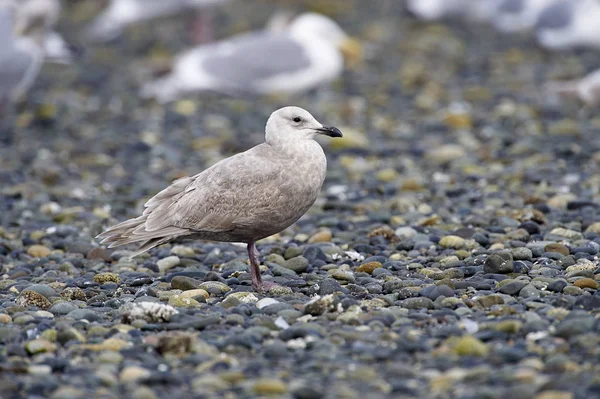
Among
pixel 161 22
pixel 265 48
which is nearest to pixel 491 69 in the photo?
pixel 265 48

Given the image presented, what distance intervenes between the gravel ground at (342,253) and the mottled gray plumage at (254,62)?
0.34m

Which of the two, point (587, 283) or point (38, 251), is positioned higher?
point (38, 251)

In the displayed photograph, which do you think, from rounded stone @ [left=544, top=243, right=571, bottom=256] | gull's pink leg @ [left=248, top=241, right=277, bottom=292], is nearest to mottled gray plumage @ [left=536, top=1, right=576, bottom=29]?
rounded stone @ [left=544, top=243, right=571, bottom=256]

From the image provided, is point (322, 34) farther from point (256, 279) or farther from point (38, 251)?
point (256, 279)

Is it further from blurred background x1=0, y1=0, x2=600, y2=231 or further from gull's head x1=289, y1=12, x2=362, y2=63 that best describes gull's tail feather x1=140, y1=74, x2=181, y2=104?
gull's head x1=289, y1=12, x2=362, y2=63

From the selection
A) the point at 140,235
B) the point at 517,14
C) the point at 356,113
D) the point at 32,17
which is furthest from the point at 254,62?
the point at 140,235

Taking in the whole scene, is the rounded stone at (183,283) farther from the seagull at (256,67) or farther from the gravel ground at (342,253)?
the seagull at (256,67)

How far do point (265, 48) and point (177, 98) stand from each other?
115 centimetres

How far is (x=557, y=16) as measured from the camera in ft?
39.1

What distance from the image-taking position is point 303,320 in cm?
435

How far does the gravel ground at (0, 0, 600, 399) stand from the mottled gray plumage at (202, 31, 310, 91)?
34cm

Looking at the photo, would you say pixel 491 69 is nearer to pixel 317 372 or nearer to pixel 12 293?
pixel 12 293

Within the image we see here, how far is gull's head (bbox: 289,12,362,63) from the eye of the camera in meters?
11.0

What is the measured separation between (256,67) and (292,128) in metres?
5.62
